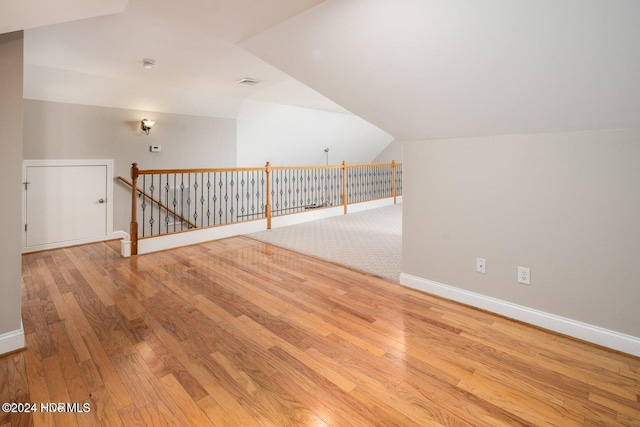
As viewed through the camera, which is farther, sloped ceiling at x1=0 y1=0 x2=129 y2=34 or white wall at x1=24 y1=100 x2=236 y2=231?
white wall at x1=24 y1=100 x2=236 y2=231

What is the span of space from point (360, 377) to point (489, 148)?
6.55 feet

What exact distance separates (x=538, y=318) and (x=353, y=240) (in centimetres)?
292

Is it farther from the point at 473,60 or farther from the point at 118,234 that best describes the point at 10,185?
the point at 118,234

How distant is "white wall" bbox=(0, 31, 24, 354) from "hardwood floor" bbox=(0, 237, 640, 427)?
0.76ft

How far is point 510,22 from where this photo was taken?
5.66 ft

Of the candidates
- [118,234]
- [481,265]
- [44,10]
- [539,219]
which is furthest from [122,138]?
[539,219]

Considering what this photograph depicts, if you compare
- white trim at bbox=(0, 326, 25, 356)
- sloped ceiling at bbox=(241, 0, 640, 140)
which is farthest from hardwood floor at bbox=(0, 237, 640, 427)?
sloped ceiling at bbox=(241, 0, 640, 140)

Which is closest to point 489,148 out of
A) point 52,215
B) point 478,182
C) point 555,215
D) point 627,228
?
point 478,182

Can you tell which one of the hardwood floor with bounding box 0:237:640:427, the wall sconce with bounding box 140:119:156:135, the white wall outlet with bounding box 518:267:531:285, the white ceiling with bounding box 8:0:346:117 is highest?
the white ceiling with bounding box 8:0:346:117

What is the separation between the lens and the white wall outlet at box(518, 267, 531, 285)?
2.50m

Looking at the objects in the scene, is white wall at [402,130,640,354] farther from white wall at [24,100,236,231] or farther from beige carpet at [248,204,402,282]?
white wall at [24,100,236,231]

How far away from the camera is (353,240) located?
16.8ft

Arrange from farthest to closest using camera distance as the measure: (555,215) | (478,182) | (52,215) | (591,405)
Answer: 1. (52,215)
2. (478,182)
3. (555,215)
4. (591,405)

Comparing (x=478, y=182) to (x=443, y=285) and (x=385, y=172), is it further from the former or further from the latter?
(x=385, y=172)
